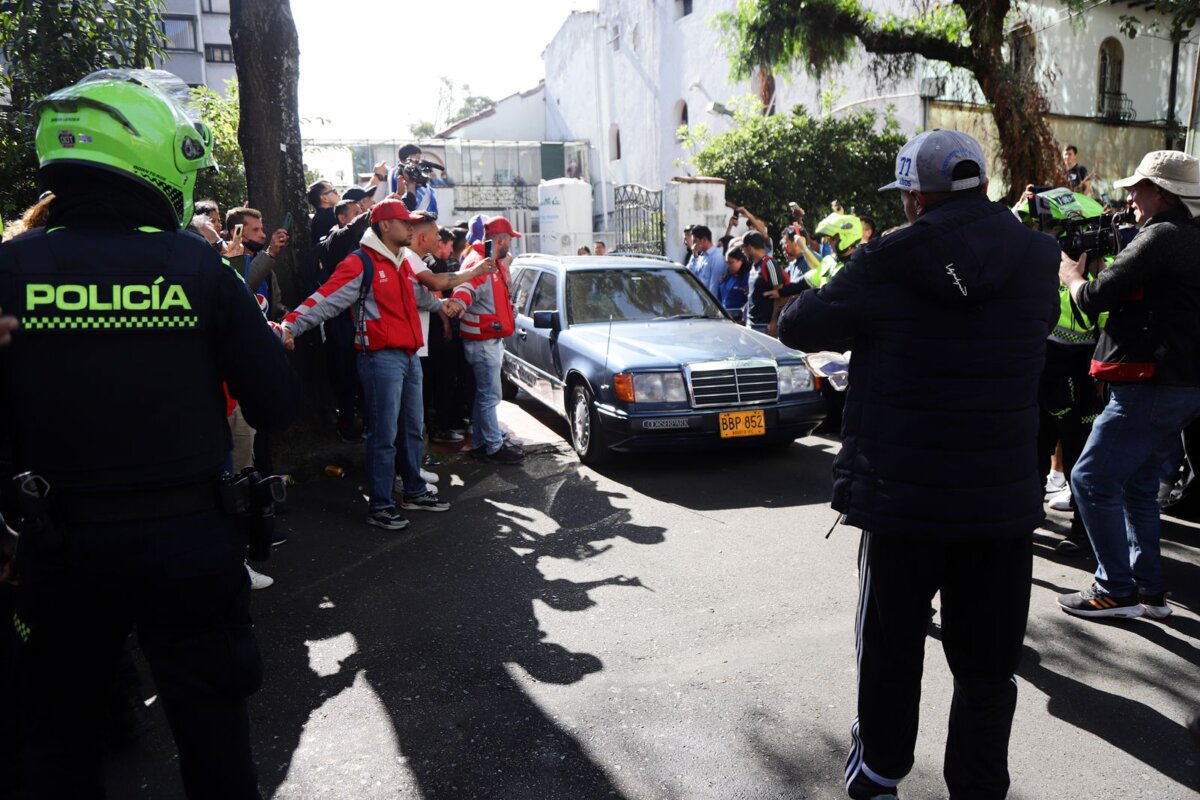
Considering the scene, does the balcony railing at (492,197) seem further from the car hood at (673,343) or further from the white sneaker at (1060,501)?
the white sneaker at (1060,501)

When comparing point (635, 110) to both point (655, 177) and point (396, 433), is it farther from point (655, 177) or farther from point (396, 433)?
point (396, 433)

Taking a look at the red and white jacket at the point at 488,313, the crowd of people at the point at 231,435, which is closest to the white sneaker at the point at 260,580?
the crowd of people at the point at 231,435

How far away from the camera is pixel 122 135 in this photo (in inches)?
82.5

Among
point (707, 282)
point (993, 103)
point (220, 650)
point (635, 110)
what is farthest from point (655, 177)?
point (220, 650)

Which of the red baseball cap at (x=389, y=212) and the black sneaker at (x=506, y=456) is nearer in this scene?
the red baseball cap at (x=389, y=212)

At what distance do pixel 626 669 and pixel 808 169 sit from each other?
50.0 ft

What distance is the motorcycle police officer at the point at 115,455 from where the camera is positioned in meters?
2.01

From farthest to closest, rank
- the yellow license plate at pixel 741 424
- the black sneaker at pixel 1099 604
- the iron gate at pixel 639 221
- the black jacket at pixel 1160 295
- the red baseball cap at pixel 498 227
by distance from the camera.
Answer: the iron gate at pixel 639 221 → the red baseball cap at pixel 498 227 → the yellow license plate at pixel 741 424 → the black sneaker at pixel 1099 604 → the black jacket at pixel 1160 295

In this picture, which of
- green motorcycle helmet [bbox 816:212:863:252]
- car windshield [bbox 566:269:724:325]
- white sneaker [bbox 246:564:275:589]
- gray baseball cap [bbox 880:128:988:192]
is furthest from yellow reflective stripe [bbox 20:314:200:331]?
car windshield [bbox 566:269:724:325]

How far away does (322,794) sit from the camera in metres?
3.03

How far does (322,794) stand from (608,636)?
5.15 ft

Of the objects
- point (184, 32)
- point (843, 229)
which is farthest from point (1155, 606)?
point (184, 32)

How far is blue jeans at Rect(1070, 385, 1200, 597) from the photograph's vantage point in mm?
4039

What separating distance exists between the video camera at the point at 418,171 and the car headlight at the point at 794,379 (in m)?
3.85
